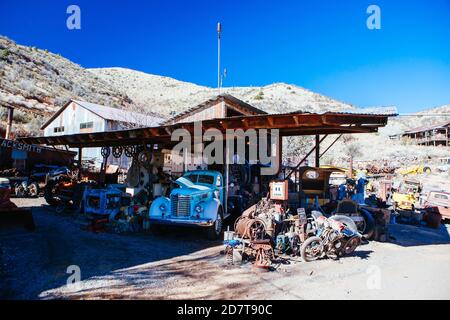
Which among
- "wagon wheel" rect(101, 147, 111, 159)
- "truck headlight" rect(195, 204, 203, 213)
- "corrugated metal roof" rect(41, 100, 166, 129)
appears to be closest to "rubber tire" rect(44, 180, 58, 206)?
"wagon wheel" rect(101, 147, 111, 159)

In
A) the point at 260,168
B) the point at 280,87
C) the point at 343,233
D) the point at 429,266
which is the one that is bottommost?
the point at 429,266

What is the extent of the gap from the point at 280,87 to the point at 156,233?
64055 millimetres

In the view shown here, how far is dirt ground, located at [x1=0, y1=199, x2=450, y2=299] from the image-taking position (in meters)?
4.87

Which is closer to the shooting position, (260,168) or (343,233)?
(343,233)

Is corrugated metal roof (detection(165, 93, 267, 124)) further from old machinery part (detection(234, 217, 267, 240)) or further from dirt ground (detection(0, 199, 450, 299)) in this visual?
old machinery part (detection(234, 217, 267, 240))

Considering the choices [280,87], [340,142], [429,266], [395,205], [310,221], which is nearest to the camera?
[429,266]

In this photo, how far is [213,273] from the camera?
5875mm

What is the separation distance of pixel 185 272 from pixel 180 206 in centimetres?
316

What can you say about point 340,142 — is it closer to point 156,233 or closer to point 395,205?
point 395,205

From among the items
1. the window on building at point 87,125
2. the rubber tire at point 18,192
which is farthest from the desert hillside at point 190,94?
the rubber tire at point 18,192

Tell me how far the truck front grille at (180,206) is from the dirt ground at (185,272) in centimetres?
79

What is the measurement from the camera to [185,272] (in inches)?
233

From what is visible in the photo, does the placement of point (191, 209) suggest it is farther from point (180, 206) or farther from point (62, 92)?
point (62, 92)
